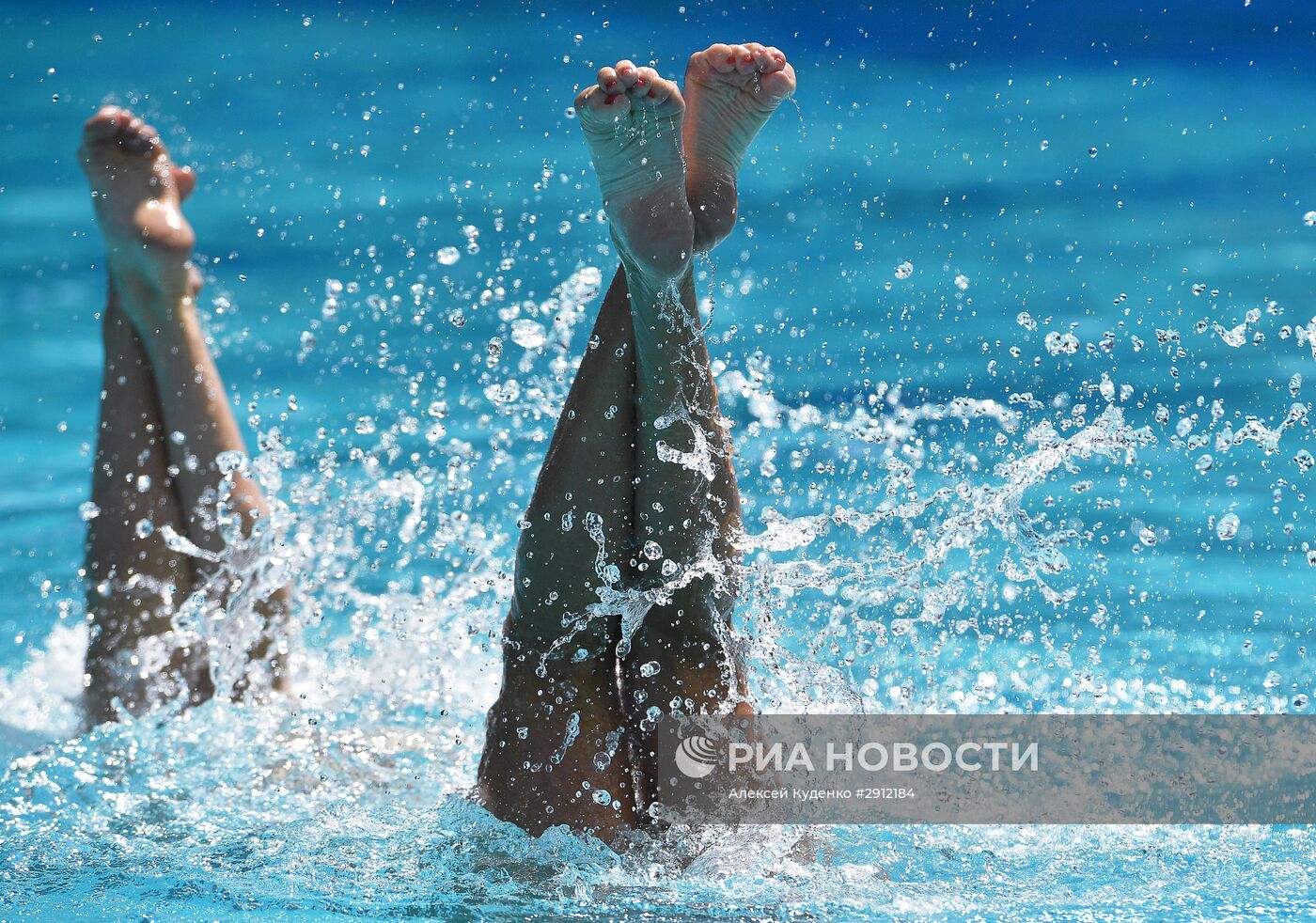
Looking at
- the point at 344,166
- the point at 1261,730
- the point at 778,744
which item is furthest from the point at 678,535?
the point at 344,166

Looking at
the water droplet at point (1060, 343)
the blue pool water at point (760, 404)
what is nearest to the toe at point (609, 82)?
the blue pool water at point (760, 404)

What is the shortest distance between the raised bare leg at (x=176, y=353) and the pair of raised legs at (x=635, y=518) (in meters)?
0.97

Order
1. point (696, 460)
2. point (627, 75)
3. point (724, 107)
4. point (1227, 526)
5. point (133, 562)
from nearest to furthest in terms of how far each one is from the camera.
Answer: point (627, 75), point (696, 460), point (724, 107), point (133, 562), point (1227, 526)

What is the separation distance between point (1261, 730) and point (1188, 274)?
93.5 inches

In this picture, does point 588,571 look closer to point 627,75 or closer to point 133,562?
point 627,75

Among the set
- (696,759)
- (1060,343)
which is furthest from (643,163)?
(1060,343)

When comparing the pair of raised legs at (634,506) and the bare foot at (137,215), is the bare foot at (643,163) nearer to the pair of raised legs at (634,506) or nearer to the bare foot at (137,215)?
the pair of raised legs at (634,506)

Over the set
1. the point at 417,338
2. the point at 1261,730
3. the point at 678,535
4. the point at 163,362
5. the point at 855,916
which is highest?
the point at 417,338

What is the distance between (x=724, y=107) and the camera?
2090mm

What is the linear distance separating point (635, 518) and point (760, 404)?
2.93 meters

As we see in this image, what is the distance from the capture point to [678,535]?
203cm

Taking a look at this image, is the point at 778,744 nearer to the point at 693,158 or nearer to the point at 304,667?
the point at 693,158

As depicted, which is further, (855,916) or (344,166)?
(344,166)

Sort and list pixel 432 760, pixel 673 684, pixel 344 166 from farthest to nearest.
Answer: pixel 344 166 → pixel 432 760 → pixel 673 684
